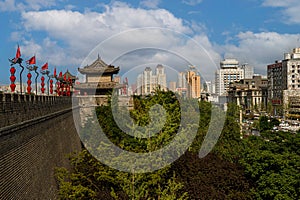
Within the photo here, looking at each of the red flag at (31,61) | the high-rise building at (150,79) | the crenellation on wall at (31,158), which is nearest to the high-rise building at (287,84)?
the high-rise building at (150,79)

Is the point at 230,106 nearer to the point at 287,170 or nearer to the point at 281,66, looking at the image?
the point at 287,170

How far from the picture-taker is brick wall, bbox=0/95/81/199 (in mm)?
8664

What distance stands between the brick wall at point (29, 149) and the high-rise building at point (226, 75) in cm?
9675

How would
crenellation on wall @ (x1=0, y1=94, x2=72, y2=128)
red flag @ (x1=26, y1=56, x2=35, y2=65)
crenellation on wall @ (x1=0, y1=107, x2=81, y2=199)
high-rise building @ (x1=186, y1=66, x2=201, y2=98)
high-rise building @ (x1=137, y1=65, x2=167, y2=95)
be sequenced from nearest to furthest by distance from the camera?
crenellation on wall @ (x1=0, y1=107, x2=81, y2=199), crenellation on wall @ (x1=0, y1=94, x2=72, y2=128), red flag @ (x1=26, y1=56, x2=35, y2=65), high-rise building @ (x1=137, y1=65, x2=167, y2=95), high-rise building @ (x1=186, y1=66, x2=201, y2=98)

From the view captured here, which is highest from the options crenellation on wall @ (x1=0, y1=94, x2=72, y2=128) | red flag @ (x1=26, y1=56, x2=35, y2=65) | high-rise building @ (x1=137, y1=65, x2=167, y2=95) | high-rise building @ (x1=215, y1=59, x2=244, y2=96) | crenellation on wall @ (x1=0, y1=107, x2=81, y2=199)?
high-rise building @ (x1=215, y1=59, x2=244, y2=96)

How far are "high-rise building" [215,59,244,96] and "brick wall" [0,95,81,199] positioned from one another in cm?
9675

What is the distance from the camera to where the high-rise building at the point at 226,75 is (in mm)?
113900

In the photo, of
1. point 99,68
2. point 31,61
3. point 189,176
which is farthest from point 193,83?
point 189,176

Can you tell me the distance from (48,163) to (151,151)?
378cm

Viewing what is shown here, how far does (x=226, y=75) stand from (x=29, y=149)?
11192 centimetres

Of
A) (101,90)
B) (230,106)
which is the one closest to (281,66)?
(230,106)

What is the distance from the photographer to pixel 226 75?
390ft

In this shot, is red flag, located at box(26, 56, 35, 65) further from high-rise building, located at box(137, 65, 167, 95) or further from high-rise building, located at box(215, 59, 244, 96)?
high-rise building, located at box(215, 59, 244, 96)

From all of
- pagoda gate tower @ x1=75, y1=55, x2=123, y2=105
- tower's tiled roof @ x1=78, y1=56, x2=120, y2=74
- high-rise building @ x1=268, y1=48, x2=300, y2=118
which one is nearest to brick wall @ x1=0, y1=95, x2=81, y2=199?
pagoda gate tower @ x1=75, y1=55, x2=123, y2=105
